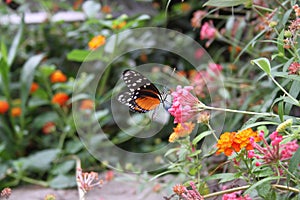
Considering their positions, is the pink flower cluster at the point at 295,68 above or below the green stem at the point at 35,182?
above

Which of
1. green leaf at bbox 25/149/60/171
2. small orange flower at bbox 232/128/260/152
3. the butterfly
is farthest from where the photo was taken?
green leaf at bbox 25/149/60/171

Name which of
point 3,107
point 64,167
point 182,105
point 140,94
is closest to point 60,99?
point 3,107

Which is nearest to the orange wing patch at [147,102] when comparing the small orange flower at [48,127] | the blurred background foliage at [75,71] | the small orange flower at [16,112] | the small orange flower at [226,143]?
the small orange flower at [226,143]

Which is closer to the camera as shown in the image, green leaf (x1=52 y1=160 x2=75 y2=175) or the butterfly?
the butterfly

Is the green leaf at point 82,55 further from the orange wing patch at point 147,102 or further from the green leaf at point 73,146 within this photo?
the orange wing patch at point 147,102

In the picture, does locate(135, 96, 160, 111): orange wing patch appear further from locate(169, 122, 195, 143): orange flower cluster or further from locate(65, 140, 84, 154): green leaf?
locate(65, 140, 84, 154): green leaf

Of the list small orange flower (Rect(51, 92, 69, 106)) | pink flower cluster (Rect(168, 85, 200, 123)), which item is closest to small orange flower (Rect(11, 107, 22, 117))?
small orange flower (Rect(51, 92, 69, 106))

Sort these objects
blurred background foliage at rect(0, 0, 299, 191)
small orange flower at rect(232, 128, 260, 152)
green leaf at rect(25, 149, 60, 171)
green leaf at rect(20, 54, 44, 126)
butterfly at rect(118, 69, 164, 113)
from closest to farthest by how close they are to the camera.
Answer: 1. small orange flower at rect(232, 128, 260, 152)
2. butterfly at rect(118, 69, 164, 113)
3. blurred background foliage at rect(0, 0, 299, 191)
4. green leaf at rect(25, 149, 60, 171)
5. green leaf at rect(20, 54, 44, 126)

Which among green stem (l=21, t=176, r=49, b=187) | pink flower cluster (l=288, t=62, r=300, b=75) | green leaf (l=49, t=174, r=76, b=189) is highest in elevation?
pink flower cluster (l=288, t=62, r=300, b=75)
